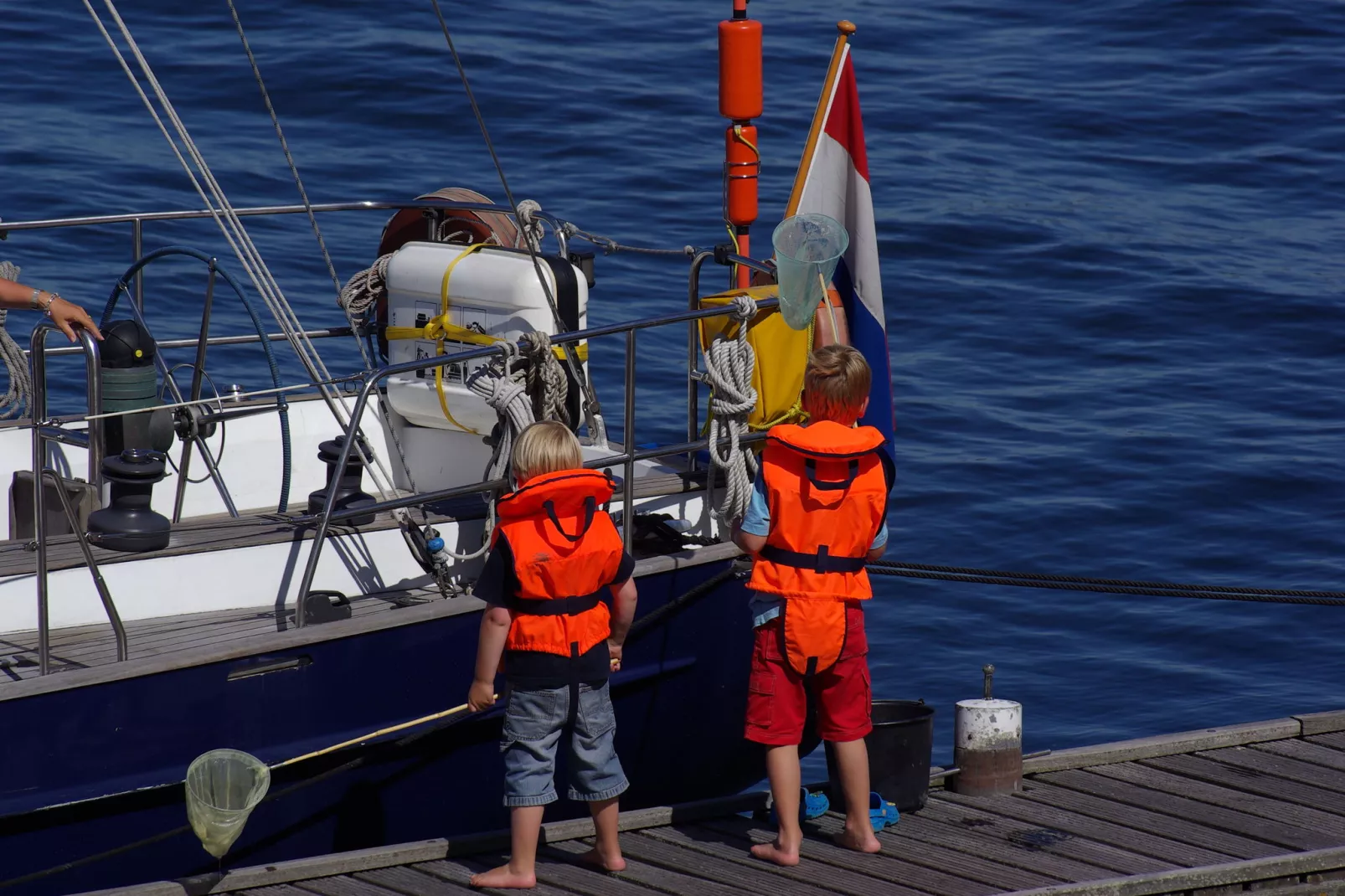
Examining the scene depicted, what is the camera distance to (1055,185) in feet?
53.2

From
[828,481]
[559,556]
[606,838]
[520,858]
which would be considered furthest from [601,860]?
[828,481]

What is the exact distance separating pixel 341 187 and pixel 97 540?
377 inches

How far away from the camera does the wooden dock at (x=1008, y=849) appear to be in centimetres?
508

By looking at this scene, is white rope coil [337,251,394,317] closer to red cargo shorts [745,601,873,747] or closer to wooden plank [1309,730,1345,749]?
red cargo shorts [745,601,873,747]

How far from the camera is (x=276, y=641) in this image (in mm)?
5480

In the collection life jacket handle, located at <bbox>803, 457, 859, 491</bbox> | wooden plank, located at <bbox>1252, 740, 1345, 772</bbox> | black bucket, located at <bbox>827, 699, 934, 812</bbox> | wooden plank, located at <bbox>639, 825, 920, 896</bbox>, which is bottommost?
wooden plank, located at <bbox>639, 825, 920, 896</bbox>

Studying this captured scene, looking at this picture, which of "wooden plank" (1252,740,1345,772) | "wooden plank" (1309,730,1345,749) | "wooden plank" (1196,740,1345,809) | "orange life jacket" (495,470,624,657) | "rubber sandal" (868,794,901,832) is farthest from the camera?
"wooden plank" (1309,730,1345,749)

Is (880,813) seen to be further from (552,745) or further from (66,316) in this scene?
(66,316)

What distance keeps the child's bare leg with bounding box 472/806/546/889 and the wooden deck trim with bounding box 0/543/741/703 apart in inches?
36.8

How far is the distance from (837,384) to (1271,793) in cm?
226

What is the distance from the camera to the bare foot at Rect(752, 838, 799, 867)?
5.15 metres

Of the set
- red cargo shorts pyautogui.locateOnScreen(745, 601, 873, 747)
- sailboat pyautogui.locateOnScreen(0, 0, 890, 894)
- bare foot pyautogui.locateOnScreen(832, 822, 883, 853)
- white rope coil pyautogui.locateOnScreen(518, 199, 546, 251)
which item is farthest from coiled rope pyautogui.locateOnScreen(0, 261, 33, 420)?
bare foot pyautogui.locateOnScreen(832, 822, 883, 853)

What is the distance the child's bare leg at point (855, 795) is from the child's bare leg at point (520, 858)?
0.88 metres

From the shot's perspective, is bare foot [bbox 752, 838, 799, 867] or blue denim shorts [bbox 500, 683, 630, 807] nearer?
blue denim shorts [bbox 500, 683, 630, 807]
